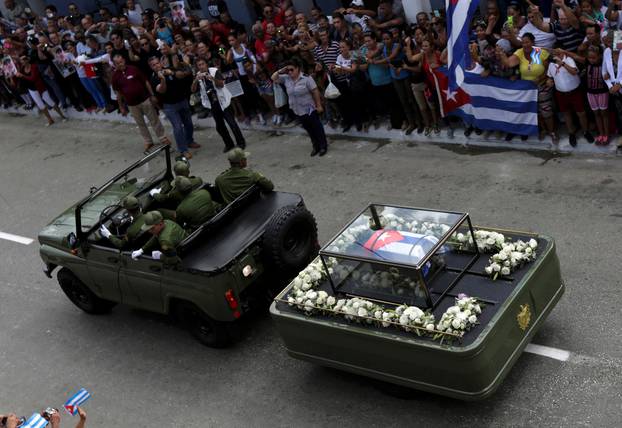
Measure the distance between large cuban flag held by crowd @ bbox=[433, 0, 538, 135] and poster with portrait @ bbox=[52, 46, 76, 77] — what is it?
899 cm

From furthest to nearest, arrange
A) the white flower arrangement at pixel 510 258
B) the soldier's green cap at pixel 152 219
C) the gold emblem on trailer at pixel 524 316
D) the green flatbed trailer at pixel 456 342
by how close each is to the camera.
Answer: the soldier's green cap at pixel 152 219 → the white flower arrangement at pixel 510 258 → the gold emblem on trailer at pixel 524 316 → the green flatbed trailer at pixel 456 342

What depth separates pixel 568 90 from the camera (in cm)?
1053

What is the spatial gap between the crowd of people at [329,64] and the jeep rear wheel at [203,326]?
4.99 m

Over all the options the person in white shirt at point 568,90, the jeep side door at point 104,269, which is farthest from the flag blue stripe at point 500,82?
the jeep side door at point 104,269

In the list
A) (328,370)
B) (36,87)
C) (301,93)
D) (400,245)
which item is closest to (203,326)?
(328,370)

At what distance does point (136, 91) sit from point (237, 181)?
19.8ft

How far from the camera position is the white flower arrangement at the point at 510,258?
6961 mm

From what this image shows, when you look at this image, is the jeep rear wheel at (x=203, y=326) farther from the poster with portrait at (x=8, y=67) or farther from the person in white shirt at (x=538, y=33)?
the poster with portrait at (x=8, y=67)

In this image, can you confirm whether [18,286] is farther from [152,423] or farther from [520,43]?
[520,43]

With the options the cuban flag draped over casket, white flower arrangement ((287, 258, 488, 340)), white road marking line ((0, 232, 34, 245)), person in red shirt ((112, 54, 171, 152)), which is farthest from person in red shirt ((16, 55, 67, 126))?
the cuban flag draped over casket

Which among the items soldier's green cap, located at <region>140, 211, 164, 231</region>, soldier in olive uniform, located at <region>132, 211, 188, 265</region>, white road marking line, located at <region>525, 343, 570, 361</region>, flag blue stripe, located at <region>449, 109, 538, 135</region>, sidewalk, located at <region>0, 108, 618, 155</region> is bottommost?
sidewalk, located at <region>0, 108, 618, 155</region>

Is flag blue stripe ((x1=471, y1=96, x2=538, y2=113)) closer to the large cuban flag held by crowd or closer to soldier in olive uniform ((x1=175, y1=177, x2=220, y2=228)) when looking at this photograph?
the large cuban flag held by crowd

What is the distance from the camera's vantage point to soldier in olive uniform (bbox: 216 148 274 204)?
8930 millimetres

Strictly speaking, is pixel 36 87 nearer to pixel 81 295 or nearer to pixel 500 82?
pixel 81 295
